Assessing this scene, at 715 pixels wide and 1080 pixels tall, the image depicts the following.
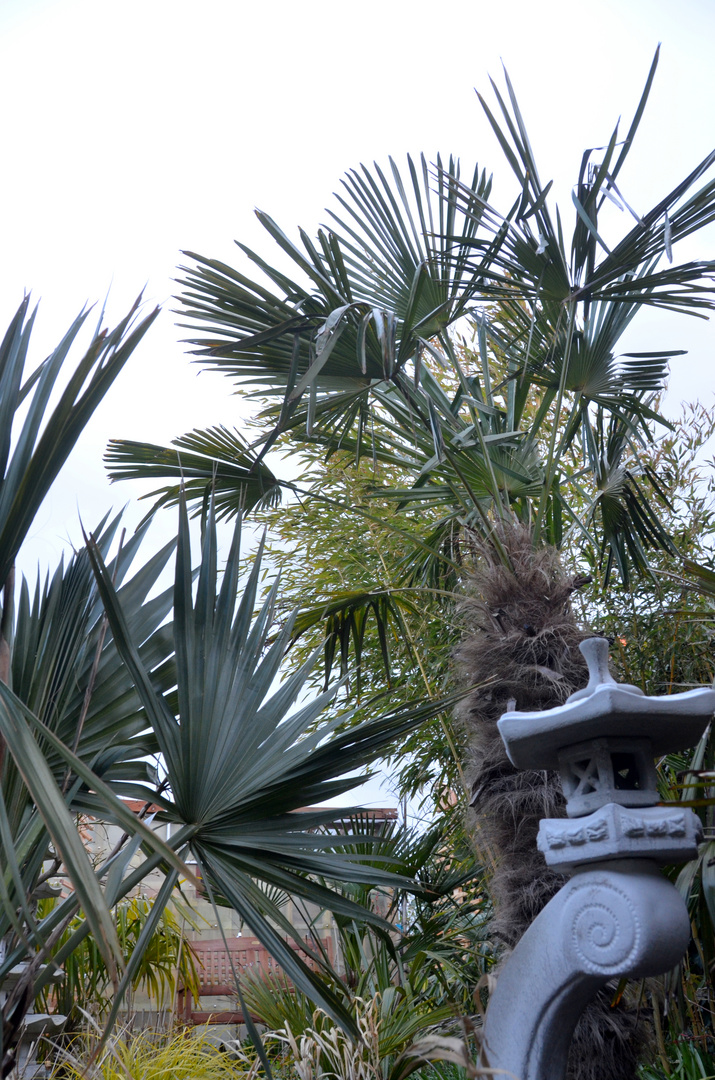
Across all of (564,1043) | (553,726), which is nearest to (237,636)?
(553,726)

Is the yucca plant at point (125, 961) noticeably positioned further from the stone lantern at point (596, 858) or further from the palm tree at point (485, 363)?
the stone lantern at point (596, 858)

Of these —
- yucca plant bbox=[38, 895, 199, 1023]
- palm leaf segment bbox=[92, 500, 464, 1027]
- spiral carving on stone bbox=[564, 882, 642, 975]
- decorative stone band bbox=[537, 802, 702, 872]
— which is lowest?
yucca plant bbox=[38, 895, 199, 1023]

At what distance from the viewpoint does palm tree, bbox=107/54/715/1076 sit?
2.29 metres

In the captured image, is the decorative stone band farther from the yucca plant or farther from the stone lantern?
the yucca plant

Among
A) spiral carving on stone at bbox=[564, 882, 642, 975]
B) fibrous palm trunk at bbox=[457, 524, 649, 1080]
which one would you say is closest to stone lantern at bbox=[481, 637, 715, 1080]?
spiral carving on stone at bbox=[564, 882, 642, 975]

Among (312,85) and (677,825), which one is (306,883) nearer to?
(677,825)

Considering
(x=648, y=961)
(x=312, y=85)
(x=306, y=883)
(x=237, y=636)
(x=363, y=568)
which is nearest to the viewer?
(x=648, y=961)

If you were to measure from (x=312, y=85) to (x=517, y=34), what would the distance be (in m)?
1.12

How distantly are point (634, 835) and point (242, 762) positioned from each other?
2.76 feet

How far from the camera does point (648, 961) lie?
1.56m

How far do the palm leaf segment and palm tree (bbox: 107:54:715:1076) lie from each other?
490mm

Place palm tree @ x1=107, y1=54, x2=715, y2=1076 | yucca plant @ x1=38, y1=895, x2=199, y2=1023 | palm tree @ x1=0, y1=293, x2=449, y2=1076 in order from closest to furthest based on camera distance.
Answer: palm tree @ x1=0, y1=293, x2=449, y2=1076, palm tree @ x1=107, y1=54, x2=715, y2=1076, yucca plant @ x1=38, y1=895, x2=199, y2=1023

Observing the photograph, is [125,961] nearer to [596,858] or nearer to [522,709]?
[522,709]

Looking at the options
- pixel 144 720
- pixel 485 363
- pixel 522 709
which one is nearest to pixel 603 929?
pixel 522 709
